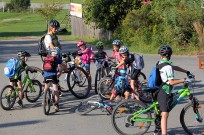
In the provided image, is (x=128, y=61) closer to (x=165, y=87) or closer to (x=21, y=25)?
(x=165, y=87)

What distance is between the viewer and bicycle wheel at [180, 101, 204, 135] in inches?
309

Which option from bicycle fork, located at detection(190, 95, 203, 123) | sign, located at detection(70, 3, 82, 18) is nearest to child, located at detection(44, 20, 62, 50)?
bicycle fork, located at detection(190, 95, 203, 123)

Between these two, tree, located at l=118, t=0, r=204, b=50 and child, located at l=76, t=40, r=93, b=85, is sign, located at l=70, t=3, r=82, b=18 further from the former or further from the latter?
child, located at l=76, t=40, r=93, b=85

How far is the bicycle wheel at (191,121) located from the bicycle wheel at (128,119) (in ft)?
1.93

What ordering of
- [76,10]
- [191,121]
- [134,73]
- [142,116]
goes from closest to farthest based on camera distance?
[142,116] → [191,121] → [134,73] → [76,10]

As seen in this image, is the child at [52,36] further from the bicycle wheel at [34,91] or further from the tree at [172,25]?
the tree at [172,25]

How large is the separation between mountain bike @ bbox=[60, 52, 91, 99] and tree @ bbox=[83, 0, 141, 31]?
19.1 metres

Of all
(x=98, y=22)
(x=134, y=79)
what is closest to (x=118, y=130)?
(x=134, y=79)

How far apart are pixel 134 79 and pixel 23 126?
9.40 feet

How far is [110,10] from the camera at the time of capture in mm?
30891

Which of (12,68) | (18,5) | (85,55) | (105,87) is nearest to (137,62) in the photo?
(105,87)

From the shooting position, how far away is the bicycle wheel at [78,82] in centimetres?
1150

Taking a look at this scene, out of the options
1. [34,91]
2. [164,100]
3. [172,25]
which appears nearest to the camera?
[164,100]

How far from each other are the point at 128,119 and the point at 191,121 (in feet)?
3.70
